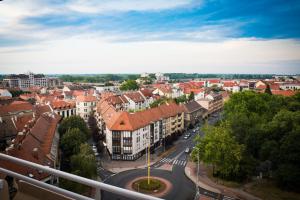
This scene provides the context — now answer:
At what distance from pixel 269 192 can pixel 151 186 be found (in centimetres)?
648

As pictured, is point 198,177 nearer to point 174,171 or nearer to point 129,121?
point 174,171

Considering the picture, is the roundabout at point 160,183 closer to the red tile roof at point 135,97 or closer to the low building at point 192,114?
the low building at point 192,114

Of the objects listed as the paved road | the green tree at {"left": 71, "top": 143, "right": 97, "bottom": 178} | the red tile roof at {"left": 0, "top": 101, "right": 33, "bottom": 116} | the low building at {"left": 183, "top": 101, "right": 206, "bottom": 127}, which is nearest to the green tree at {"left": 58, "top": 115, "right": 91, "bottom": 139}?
the paved road

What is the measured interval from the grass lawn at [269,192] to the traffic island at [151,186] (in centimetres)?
465

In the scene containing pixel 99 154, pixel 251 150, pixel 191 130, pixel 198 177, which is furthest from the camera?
pixel 191 130

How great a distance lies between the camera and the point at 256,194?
559 inches

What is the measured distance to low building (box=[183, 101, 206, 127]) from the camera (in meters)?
31.1

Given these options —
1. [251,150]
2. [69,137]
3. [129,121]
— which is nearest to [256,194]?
[251,150]

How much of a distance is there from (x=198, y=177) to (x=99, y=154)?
836 cm

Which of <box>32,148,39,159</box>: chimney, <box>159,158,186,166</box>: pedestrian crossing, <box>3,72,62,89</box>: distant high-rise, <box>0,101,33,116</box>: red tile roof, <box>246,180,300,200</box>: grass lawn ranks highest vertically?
<box>3,72,62,89</box>: distant high-rise

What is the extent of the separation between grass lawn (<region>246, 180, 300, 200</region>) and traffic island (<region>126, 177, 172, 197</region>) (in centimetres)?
465

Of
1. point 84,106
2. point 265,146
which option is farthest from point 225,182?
point 84,106

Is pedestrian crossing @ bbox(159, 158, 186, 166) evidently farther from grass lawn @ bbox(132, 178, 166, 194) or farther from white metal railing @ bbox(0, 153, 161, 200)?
white metal railing @ bbox(0, 153, 161, 200)

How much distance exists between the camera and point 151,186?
48.2 ft
